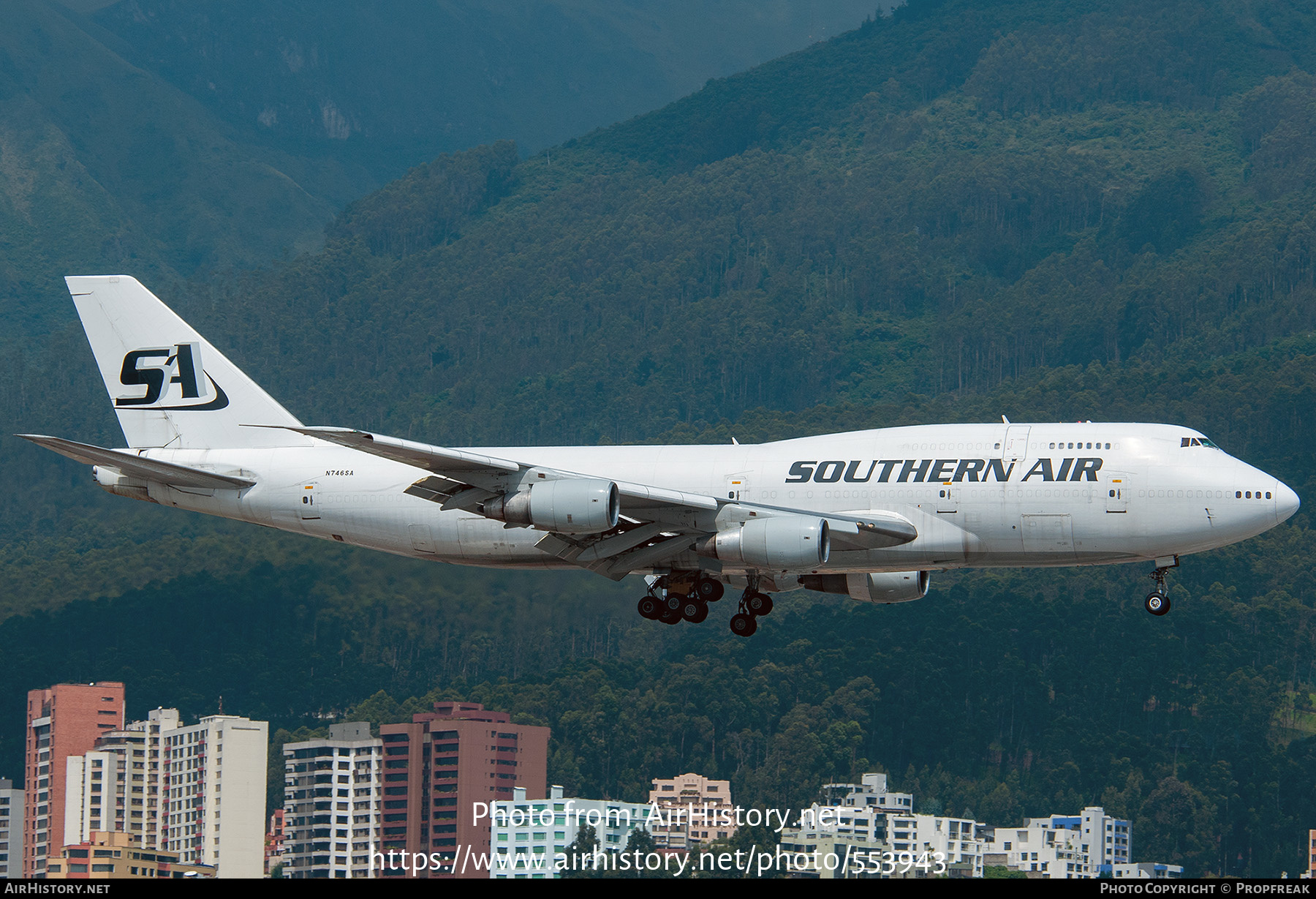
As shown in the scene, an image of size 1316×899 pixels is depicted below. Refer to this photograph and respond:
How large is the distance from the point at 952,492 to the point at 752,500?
5.10m

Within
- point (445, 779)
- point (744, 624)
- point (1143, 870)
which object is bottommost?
point (1143, 870)

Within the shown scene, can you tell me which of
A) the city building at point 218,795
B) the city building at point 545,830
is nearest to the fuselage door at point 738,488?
the city building at point 545,830

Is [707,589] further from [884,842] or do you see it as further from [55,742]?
[55,742]

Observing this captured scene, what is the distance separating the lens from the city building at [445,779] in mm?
146000

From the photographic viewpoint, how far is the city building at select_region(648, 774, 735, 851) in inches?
5728

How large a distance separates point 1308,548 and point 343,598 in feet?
335

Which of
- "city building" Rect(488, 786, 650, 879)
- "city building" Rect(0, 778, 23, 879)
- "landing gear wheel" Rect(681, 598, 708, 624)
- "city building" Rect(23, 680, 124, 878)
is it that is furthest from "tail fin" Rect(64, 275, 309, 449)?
"city building" Rect(0, 778, 23, 879)

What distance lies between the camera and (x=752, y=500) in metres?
50.0

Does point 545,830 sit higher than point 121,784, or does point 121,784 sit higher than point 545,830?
point 121,784

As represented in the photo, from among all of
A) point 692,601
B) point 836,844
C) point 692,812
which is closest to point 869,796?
point 836,844

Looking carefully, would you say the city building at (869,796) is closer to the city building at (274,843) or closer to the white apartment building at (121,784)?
the city building at (274,843)

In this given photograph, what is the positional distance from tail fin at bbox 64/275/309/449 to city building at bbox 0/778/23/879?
103m

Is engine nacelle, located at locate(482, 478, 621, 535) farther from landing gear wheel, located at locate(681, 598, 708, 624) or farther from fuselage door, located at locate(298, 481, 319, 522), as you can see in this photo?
fuselage door, located at locate(298, 481, 319, 522)
